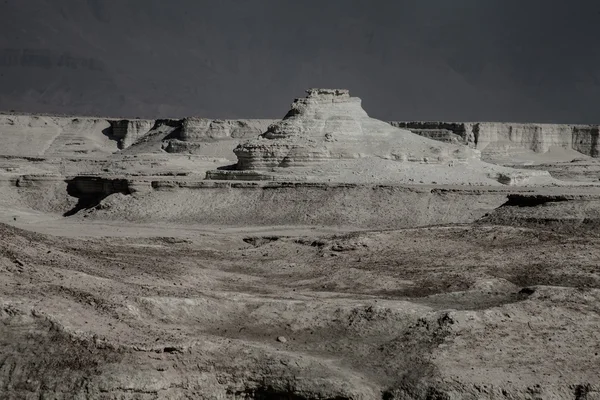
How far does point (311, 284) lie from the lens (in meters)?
19.9

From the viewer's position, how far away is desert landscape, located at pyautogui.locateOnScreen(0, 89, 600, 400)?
1296 cm

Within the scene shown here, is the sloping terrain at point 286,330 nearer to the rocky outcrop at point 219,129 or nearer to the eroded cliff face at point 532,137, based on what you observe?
the rocky outcrop at point 219,129

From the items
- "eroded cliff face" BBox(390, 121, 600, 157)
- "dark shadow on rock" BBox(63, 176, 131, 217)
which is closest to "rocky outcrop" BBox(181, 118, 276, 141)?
"eroded cliff face" BBox(390, 121, 600, 157)

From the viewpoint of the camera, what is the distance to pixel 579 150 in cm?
8831

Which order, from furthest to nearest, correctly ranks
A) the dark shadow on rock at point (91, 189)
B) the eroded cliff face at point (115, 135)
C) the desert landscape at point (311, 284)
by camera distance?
the eroded cliff face at point (115, 135), the dark shadow on rock at point (91, 189), the desert landscape at point (311, 284)

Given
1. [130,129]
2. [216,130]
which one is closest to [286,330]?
[216,130]

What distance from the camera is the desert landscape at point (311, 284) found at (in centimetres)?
1296

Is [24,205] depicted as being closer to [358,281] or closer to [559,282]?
[358,281]

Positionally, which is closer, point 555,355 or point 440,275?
point 555,355

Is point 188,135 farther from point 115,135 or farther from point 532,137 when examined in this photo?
point 532,137

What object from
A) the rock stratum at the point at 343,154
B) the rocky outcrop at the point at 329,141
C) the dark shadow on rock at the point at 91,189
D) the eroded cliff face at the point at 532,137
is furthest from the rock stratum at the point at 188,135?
the rock stratum at the point at 343,154

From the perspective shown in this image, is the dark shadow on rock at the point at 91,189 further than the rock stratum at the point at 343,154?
Yes

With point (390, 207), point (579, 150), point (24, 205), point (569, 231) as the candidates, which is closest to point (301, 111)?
point (390, 207)

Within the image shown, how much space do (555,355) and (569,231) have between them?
1217cm
